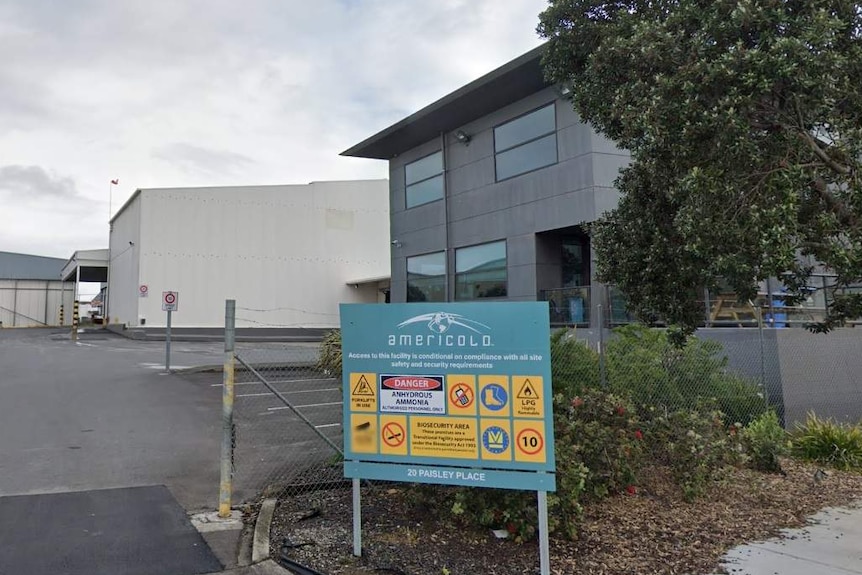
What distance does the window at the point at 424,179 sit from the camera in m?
18.8

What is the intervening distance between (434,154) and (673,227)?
14.4m

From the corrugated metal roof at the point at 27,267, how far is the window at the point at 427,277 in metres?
52.3

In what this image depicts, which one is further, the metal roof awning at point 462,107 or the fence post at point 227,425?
the metal roof awning at point 462,107

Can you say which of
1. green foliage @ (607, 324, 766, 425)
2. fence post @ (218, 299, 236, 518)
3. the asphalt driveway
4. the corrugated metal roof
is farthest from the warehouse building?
green foliage @ (607, 324, 766, 425)

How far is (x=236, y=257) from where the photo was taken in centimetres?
3209

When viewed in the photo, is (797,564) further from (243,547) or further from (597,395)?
(243,547)

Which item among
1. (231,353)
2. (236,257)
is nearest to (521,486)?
(231,353)

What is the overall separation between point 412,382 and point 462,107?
13402mm

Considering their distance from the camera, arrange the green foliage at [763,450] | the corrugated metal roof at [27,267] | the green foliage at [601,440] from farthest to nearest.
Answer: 1. the corrugated metal roof at [27,267]
2. the green foliage at [763,450]
3. the green foliage at [601,440]

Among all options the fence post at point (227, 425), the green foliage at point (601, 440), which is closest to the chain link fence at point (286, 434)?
the fence post at point (227, 425)

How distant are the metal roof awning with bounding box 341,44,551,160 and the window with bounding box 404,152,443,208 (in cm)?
66

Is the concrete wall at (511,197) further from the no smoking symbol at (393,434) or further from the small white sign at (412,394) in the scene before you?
the no smoking symbol at (393,434)

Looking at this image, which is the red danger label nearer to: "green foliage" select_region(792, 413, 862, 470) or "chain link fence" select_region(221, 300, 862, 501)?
"chain link fence" select_region(221, 300, 862, 501)

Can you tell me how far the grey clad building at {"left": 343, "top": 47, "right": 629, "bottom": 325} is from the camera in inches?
552
